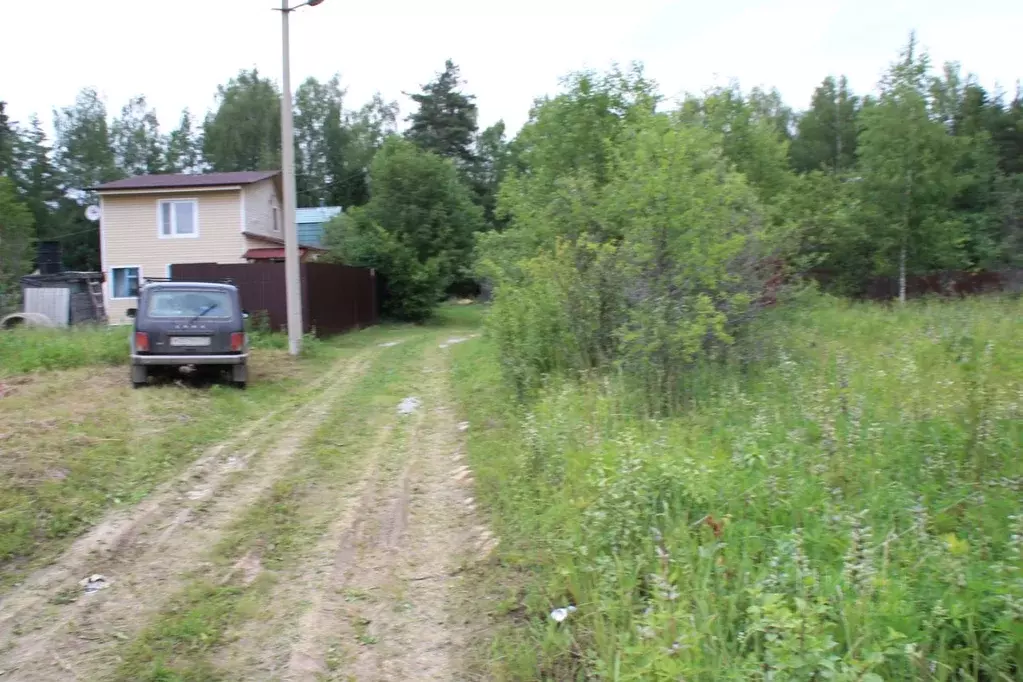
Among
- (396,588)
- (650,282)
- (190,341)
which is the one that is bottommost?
(396,588)

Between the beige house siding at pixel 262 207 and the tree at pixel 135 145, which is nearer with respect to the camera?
the beige house siding at pixel 262 207

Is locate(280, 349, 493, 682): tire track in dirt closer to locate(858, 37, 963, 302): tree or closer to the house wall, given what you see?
locate(858, 37, 963, 302): tree

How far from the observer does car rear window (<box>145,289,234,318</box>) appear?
37.1ft

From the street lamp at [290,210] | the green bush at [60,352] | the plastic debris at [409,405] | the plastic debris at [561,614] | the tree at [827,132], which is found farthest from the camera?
the tree at [827,132]

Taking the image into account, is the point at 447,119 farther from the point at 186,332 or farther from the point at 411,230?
the point at 186,332

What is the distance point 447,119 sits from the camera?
50.8m

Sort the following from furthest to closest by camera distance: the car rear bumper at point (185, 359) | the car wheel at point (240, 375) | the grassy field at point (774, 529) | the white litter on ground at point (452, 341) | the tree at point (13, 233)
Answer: the tree at point (13, 233), the white litter on ground at point (452, 341), the car wheel at point (240, 375), the car rear bumper at point (185, 359), the grassy field at point (774, 529)

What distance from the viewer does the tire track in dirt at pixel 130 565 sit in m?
3.84

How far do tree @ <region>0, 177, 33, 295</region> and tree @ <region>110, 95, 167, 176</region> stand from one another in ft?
74.0

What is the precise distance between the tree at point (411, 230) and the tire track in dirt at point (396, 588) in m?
22.3

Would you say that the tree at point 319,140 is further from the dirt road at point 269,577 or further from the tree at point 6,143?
the dirt road at point 269,577

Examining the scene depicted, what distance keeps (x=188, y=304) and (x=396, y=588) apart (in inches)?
330

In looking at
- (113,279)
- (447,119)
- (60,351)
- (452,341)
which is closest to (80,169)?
(447,119)

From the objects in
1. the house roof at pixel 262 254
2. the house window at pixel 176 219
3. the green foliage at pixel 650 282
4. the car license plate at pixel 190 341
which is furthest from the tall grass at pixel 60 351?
the house window at pixel 176 219
